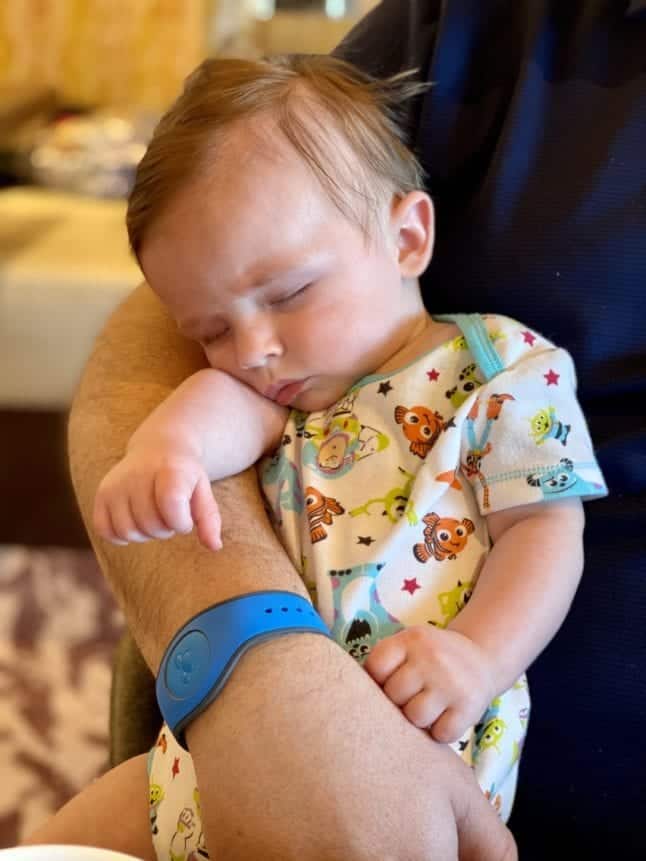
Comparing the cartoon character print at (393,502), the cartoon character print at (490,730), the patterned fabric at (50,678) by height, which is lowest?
the patterned fabric at (50,678)

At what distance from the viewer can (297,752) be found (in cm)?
65

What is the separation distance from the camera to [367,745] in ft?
2.17

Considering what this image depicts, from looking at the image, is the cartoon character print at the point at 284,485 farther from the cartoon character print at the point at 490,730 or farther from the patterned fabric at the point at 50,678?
the patterned fabric at the point at 50,678

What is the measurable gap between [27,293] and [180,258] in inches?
59.6

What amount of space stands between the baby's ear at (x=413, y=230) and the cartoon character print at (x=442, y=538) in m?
0.22

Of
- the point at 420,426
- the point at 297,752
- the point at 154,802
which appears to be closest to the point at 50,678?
the point at 154,802

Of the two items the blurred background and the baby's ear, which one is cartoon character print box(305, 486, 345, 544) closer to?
the baby's ear

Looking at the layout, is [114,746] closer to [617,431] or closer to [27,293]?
[617,431]

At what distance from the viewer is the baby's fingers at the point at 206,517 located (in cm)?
72

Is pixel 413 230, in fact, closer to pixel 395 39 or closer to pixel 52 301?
pixel 395 39

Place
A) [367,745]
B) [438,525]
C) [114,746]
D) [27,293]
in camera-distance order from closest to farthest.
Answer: [367,745]
[438,525]
[114,746]
[27,293]

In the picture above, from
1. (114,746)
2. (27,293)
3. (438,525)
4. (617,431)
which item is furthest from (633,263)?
(27,293)

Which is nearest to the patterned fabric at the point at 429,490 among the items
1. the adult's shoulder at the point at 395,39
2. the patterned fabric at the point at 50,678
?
the adult's shoulder at the point at 395,39

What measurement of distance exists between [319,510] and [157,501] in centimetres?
17
